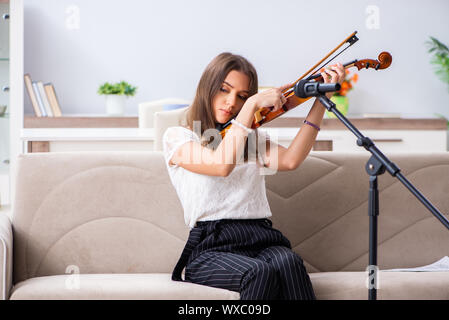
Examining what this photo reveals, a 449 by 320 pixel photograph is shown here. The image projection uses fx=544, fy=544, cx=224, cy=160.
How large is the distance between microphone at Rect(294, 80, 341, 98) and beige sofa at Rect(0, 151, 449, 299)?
1.92 ft

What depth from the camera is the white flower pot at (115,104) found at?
4.25 metres

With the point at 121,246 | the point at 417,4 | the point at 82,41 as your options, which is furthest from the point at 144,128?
the point at 417,4

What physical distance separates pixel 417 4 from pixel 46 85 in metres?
3.19

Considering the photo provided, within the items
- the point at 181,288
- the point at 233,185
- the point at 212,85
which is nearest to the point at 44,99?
the point at 212,85

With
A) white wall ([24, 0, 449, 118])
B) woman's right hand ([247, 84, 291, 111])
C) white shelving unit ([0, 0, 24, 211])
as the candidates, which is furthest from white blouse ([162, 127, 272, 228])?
white wall ([24, 0, 449, 118])

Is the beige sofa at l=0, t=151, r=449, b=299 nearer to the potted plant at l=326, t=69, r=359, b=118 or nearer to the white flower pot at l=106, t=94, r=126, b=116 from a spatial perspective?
the potted plant at l=326, t=69, r=359, b=118

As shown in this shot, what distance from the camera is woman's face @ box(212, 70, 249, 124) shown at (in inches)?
61.0

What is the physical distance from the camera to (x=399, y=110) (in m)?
4.75

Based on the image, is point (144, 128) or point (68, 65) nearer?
point (144, 128)

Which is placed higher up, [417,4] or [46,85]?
[417,4]

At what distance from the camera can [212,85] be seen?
5.15 feet

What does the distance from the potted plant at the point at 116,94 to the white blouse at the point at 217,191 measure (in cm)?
282
